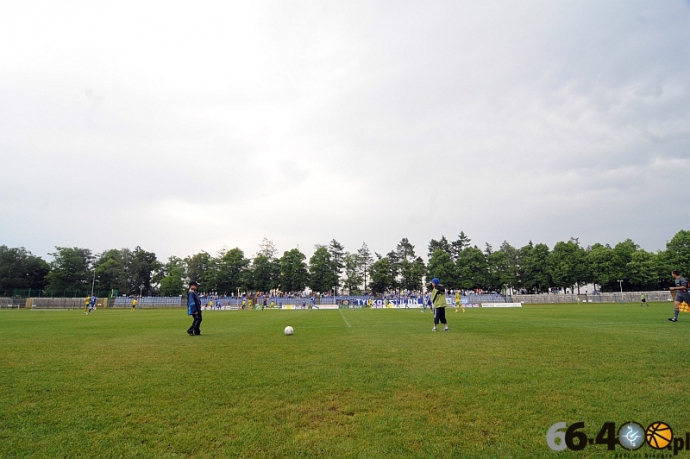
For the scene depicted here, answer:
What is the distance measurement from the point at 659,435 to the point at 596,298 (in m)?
73.6

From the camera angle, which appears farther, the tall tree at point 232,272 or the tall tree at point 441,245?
the tall tree at point 441,245

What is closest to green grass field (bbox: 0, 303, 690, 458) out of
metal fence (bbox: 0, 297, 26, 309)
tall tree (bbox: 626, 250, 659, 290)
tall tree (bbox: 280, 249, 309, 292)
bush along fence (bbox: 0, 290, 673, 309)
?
bush along fence (bbox: 0, 290, 673, 309)

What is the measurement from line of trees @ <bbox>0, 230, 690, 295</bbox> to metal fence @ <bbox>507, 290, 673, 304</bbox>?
20237mm

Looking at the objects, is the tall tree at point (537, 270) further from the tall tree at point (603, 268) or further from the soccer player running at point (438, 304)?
the soccer player running at point (438, 304)

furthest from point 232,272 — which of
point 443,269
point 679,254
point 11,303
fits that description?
point 679,254

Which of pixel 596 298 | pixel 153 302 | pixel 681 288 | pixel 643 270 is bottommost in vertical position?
pixel 153 302

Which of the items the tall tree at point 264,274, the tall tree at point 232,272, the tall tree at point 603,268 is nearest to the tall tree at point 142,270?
the tall tree at point 232,272

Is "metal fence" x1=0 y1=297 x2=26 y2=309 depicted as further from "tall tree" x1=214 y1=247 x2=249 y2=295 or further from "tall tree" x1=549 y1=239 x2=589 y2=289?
"tall tree" x1=549 y1=239 x2=589 y2=289

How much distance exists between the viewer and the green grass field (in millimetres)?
3955

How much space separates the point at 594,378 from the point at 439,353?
11.3 ft

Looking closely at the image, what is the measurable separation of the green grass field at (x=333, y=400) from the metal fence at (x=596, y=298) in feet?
195

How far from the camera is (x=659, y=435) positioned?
404cm

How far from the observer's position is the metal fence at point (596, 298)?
60.8 metres

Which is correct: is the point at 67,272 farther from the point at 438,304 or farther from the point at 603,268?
the point at 603,268
